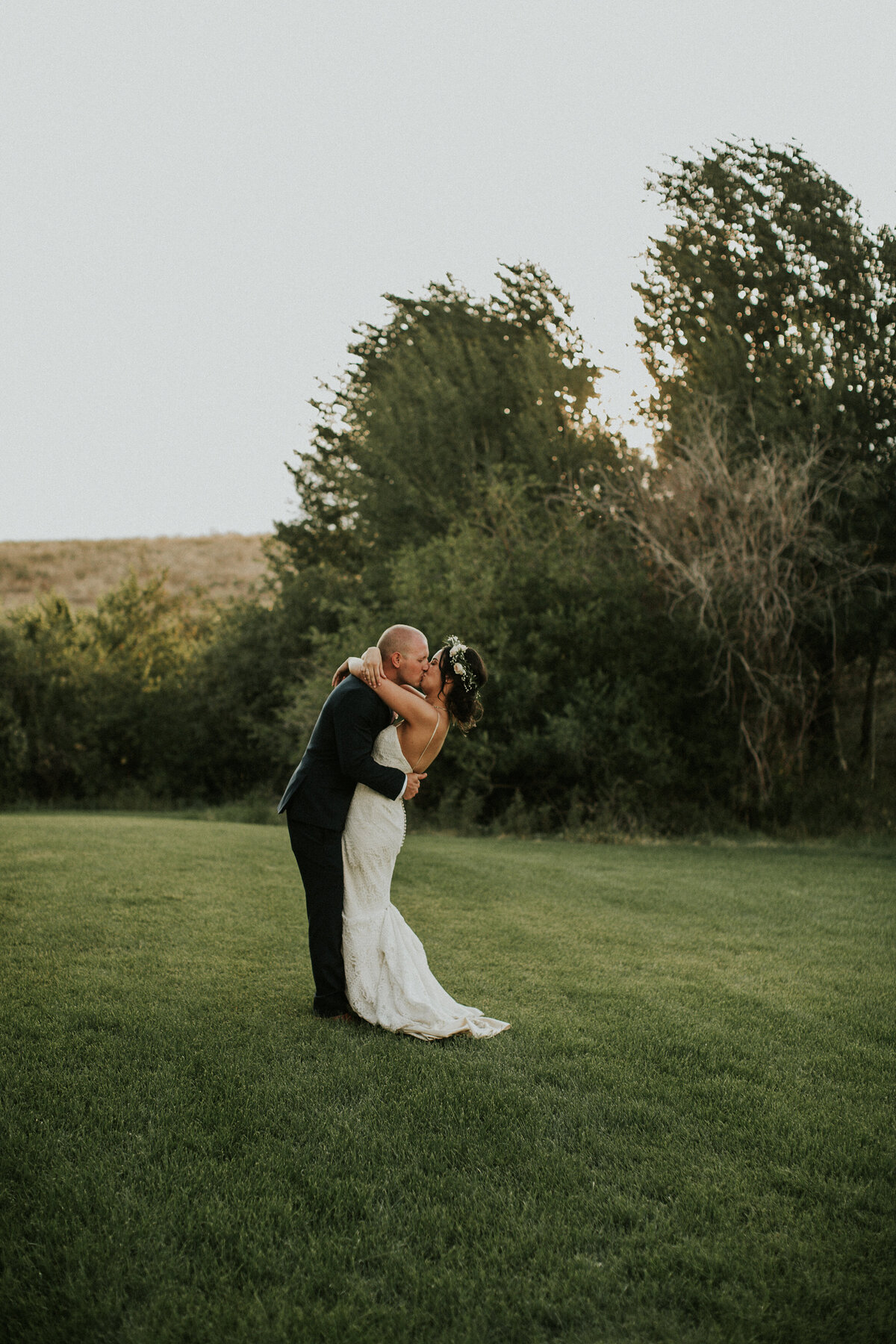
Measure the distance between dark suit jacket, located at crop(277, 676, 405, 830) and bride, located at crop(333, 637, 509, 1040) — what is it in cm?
8

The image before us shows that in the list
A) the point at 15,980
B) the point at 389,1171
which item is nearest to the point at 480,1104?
the point at 389,1171

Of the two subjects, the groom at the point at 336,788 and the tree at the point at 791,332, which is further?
the tree at the point at 791,332

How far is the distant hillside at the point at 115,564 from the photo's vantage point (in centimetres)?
5141

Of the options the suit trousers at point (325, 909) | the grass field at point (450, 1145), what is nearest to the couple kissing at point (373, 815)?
the suit trousers at point (325, 909)

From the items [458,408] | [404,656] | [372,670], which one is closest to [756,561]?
[458,408]

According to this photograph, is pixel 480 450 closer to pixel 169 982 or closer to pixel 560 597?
pixel 560 597

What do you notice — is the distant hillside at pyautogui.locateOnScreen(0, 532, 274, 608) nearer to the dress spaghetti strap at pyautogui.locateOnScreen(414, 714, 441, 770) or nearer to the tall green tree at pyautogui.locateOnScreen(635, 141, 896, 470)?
the tall green tree at pyautogui.locateOnScreen(635, 141, 896, 470)

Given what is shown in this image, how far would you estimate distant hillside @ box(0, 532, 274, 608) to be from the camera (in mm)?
51406

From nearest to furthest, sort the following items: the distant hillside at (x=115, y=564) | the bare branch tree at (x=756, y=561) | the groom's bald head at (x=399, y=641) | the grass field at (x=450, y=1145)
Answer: the grass field at (x=450, y=1145)
the groom's bald head at (x=399, y=641)
the bare branch tree at (x=756, y=561)
the distant hillside at (x=115, y=564)

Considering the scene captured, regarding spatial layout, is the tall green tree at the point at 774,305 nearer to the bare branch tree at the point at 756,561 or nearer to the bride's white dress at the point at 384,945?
the bare branch tree at the point at 756,561

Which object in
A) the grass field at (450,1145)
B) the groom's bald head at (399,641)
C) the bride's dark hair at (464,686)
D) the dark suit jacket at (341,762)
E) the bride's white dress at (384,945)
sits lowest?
the grass field at (450,1145)

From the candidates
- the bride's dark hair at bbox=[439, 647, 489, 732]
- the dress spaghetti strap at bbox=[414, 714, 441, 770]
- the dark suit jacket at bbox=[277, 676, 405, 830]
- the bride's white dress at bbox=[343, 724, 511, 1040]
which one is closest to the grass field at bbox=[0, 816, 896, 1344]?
the bride's white dress at bbox=[343, 724, 511, 1040]

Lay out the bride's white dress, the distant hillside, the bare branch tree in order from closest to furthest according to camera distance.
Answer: the bride's white dress, the bare branch tree, the distant hillside

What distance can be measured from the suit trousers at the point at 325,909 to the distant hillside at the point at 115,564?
44.9 metres
